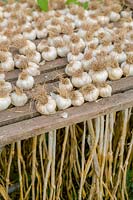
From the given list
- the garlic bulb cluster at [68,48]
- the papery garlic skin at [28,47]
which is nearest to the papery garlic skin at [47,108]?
the garlic bulb cluster at [68,48]

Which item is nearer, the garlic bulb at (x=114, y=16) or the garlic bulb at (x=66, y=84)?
the garlic bulb at (x=66, y=84)

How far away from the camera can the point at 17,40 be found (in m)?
1.15

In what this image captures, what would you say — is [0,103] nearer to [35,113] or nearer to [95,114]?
[35,113]

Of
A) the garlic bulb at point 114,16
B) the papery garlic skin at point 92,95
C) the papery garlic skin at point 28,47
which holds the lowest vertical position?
the papery garlic skin at point 92,95

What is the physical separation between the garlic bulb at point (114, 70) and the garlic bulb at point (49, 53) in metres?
0.16

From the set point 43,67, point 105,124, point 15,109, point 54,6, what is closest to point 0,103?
point 15,109

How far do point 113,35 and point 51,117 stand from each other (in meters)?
0.34

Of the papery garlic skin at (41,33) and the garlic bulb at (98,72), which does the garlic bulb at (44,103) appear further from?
the papery garlic skin at (41,33)

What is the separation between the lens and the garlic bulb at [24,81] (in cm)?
102

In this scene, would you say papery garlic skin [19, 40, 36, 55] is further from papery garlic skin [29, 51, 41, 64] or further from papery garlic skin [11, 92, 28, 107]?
papery garlic skin [11, 92, 28, 107]

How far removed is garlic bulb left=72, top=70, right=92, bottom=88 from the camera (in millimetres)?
1021

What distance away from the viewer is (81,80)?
1.02m

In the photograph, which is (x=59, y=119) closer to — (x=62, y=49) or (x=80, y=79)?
(x=80, y=79)

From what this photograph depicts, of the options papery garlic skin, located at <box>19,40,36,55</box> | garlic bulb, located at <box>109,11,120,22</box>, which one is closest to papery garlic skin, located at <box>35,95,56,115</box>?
papery garlic skin, located at <box>19,40,36,55</box>
